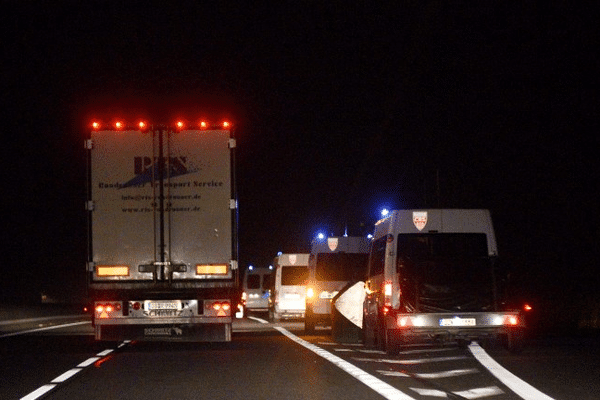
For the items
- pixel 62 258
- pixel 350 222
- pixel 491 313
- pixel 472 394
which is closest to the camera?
pixel 472 394

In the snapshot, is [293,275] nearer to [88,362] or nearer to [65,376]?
[88,362]

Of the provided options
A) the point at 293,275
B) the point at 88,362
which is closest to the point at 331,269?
the point at 293,275

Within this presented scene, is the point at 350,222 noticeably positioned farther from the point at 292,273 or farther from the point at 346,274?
the point at 346,274

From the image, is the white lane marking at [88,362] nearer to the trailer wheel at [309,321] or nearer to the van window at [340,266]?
the trailer wheel at [309,321]

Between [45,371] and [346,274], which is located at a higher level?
[346,274]

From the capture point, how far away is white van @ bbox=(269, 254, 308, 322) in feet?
117

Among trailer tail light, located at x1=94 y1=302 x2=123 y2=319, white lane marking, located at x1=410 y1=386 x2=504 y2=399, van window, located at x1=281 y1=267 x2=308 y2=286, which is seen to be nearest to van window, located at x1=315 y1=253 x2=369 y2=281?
trailer tail light, located at x1=94 y1=302 x2=123 y2=319

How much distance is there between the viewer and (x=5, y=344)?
2525cm

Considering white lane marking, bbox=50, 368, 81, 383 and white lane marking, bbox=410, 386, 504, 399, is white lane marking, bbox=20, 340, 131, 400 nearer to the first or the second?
white lane marking, bbox=50, 368, 81, 383

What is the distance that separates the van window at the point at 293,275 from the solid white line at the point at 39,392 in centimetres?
2278

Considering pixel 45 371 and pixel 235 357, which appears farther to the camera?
pixel 235 357

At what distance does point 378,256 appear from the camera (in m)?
19.9

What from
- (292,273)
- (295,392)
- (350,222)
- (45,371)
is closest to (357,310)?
(45,371)

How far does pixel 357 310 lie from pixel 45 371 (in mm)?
7976
